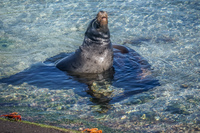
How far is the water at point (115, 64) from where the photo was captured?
4.66 m

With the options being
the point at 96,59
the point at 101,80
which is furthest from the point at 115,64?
the point at 101,80

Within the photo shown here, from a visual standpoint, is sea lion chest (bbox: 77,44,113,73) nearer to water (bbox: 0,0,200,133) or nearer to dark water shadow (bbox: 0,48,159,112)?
dark water shadow (bbox: 0,48,159,112)

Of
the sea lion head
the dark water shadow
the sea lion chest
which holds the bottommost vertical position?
the dark water shadow

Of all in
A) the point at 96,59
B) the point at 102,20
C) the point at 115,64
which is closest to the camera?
the point at 102,20

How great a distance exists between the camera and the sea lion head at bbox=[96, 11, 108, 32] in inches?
244

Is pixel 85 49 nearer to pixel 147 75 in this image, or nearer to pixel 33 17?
pixel 147 75

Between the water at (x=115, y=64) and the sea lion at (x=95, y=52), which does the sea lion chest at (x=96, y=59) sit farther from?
the water at (x=115, y=64)

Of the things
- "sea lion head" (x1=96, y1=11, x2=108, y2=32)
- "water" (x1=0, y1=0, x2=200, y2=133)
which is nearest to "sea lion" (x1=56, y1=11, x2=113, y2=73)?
"sea lion head" (x1=96, y1=11, x2=108, y2=32)

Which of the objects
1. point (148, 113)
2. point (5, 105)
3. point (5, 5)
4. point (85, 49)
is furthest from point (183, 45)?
point (5, 5)

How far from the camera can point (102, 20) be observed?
627 centimetres

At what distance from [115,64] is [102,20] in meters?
1.42

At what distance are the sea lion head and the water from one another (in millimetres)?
1211

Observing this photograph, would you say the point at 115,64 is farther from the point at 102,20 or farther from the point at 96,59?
the point at 102,20

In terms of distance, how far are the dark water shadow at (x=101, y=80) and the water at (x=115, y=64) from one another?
0.04m
